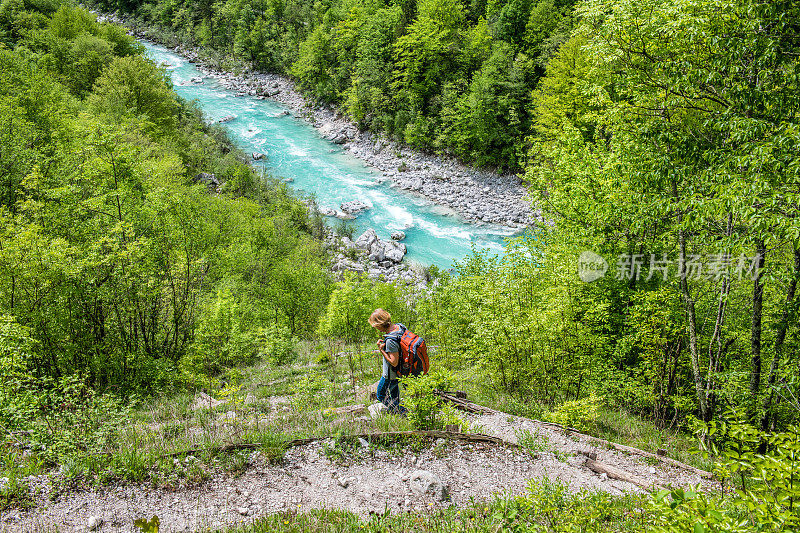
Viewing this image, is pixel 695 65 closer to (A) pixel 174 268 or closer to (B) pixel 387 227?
(A) pixel 174 268

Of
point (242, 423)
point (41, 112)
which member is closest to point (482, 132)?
point (41, 112)

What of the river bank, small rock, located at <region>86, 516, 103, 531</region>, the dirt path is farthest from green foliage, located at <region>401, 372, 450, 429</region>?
the river bank

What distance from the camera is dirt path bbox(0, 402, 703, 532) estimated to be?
476 cm

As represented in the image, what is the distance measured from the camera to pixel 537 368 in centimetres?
861

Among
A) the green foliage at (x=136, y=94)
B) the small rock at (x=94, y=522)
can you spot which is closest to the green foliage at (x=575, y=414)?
the small rock at (x=94, y=522)

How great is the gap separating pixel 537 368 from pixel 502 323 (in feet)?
4.12

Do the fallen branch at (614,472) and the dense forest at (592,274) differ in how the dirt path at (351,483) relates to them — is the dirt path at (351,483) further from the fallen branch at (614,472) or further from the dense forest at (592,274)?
the dense forest at (592,274)

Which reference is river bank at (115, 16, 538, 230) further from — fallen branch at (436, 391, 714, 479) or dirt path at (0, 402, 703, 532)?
dirt path at (0, 402, 703, 532)

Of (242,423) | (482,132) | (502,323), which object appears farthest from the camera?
(482,132)

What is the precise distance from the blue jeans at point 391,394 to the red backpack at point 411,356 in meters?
0.33

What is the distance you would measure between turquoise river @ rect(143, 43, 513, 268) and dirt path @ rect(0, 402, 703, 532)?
15468mm

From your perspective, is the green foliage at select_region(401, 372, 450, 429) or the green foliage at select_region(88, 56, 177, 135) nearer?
the green foliage at select_region(401, 372, 450, 429)

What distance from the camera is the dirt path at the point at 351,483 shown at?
476 cm

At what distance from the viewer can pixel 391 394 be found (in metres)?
7.05
